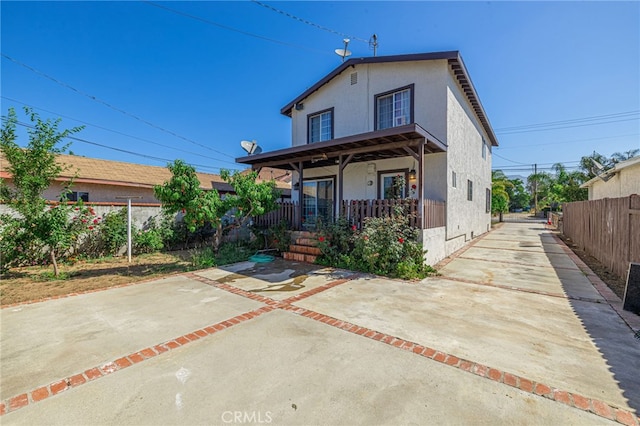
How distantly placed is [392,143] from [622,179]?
1158 centimetres

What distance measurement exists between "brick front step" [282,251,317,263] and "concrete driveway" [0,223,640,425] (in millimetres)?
2625

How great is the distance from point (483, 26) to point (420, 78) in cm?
284

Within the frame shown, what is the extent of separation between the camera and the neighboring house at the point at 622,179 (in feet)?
31.8

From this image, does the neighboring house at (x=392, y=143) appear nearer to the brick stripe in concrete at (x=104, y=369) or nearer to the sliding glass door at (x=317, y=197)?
the sliding glass door at (x=317, y=197)

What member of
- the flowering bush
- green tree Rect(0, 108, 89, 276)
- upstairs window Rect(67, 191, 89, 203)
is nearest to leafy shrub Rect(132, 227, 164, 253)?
green tree Rect(0, 108, 89, 276)

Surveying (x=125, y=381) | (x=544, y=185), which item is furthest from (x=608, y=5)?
(x=544, y=185)

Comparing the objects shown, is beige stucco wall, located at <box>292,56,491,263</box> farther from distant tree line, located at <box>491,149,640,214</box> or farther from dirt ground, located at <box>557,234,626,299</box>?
distant tree line, located at <box>491,149,640,214</box>

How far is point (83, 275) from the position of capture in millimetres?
6402

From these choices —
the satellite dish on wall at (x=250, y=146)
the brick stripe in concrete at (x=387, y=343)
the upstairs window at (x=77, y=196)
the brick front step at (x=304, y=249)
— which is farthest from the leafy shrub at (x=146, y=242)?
the brick stripe in concrete at (x=387, y=343)

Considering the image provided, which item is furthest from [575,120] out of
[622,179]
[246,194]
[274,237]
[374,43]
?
[246,194]

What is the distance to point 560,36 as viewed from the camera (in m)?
9.61

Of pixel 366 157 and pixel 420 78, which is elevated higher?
pixel 420 78

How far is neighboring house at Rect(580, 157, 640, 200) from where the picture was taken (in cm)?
969

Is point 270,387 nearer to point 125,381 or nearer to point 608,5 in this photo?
point 125,381
